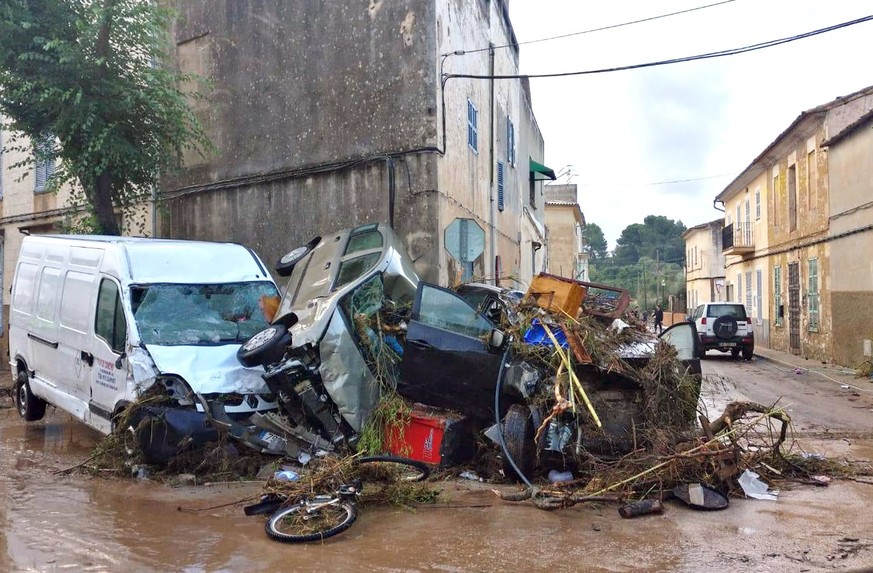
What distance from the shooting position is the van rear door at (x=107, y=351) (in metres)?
7.32

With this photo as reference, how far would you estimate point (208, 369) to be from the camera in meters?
7.08

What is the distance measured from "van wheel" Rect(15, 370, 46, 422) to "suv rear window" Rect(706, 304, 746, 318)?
1835 cm

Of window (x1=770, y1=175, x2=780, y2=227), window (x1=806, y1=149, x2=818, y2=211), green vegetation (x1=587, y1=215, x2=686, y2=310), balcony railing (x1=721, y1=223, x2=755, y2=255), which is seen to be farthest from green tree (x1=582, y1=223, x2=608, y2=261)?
window (x1=806, y1=149, x2=818, y2=211)

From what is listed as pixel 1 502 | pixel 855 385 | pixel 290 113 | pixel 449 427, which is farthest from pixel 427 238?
pixel 855 385

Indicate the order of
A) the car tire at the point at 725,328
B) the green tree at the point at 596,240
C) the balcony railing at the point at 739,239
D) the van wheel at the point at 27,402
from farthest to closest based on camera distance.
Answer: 1. the green tree at the point at 596,240
2. the balcony railing at the point at 739,239
3. the car tire at the point at 725,328
4. the van wheel at the point at 27,402

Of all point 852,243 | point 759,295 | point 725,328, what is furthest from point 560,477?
point 759,295

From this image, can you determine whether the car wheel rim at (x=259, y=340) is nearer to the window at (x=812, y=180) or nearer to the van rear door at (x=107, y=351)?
the van rear door at (x=107, y=351)

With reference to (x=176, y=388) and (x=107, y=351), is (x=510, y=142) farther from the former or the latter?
(x=176, y=388)

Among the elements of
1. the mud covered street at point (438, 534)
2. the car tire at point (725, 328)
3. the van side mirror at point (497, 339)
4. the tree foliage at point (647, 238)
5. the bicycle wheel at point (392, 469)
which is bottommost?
the mud covered street at point (438, 534)

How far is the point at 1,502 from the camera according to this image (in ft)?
20.4

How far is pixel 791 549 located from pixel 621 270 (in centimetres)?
7932

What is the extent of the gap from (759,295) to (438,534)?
1109 inches

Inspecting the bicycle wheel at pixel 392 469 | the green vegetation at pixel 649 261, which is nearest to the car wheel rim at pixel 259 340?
the bicycle wheel at pixel 392 469

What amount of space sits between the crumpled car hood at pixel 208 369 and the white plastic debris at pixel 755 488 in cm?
442
